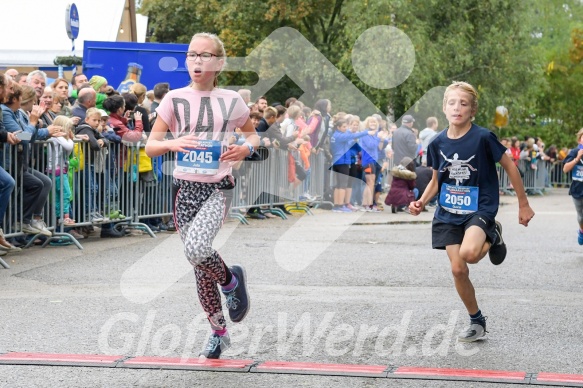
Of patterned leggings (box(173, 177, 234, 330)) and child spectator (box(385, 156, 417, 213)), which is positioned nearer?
patterned leggings (box(173, 177, 234, 330))

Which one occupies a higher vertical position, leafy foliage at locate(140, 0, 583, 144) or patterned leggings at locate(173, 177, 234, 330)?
leafy foliage at locate(140, 0, 583, 144)

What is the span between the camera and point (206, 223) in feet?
20.5

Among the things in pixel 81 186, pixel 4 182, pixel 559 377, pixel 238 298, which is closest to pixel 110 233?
pixel 81 186

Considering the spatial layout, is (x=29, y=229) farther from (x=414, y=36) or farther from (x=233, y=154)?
(x=414, y=36)

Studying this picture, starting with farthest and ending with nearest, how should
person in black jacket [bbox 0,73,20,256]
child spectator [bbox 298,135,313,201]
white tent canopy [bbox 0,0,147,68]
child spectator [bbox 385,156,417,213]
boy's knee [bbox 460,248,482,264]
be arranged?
white tent canopy [bbox 0,0,147,68], child spectator [bbox 385,156,417,213], child spectator [bbox 298,135,313,201], person in black jacket [bbox 0,73,20,256], boy's knee [bbox 460,248,482,264]

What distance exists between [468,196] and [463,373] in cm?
154

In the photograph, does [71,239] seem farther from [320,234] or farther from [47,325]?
[47,325]

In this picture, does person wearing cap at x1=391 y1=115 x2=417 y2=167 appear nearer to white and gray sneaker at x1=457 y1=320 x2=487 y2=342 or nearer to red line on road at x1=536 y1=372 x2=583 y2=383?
white and gray sneaker at x1=457 y1=320 x2=487 y2=342

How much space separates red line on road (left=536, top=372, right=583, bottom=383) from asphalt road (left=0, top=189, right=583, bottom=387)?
188 millimetres

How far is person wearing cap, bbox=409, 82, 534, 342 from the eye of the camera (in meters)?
7.04

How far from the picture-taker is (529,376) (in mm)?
5852

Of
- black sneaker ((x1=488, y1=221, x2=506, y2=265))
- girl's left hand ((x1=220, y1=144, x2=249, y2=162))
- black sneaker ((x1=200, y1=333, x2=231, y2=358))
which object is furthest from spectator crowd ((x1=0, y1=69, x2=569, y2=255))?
black sneaker ((x1=488, y1=221, x2=506, y2=265))

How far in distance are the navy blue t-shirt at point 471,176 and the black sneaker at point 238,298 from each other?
56.5 inches

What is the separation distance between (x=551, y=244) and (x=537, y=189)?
20.5m
